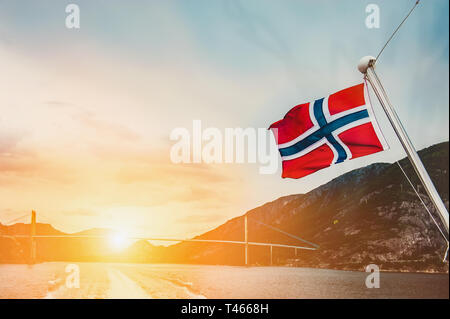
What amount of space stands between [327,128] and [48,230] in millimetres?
172506

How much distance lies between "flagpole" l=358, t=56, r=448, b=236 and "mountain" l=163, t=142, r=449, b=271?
81.3 m

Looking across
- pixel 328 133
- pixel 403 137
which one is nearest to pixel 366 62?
pixel 403 137

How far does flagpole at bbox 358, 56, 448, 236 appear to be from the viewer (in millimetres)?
5508

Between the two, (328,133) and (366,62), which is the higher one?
(366,62)

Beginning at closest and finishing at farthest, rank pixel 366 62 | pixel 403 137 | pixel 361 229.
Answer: pixel 403 137 < pixel 366 62 < pixel 361 229

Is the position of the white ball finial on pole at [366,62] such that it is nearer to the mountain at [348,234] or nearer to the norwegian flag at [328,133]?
the norwegian flag at [328,133]

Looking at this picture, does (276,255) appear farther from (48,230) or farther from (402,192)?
(48,230)

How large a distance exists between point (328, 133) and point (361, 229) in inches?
5568

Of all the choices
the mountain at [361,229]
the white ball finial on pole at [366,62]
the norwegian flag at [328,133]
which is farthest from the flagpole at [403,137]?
the mountain at [361,229]

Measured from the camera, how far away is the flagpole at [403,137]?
18.1 feet

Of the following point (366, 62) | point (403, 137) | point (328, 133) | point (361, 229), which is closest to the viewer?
point (403, 137)

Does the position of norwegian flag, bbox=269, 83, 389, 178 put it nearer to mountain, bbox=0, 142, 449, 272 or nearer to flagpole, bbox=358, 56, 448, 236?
flagpole, bbox=358, 56, 448, 236

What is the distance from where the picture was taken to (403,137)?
575 centimetres

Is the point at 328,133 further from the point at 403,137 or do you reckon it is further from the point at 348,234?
the point at 348,234
